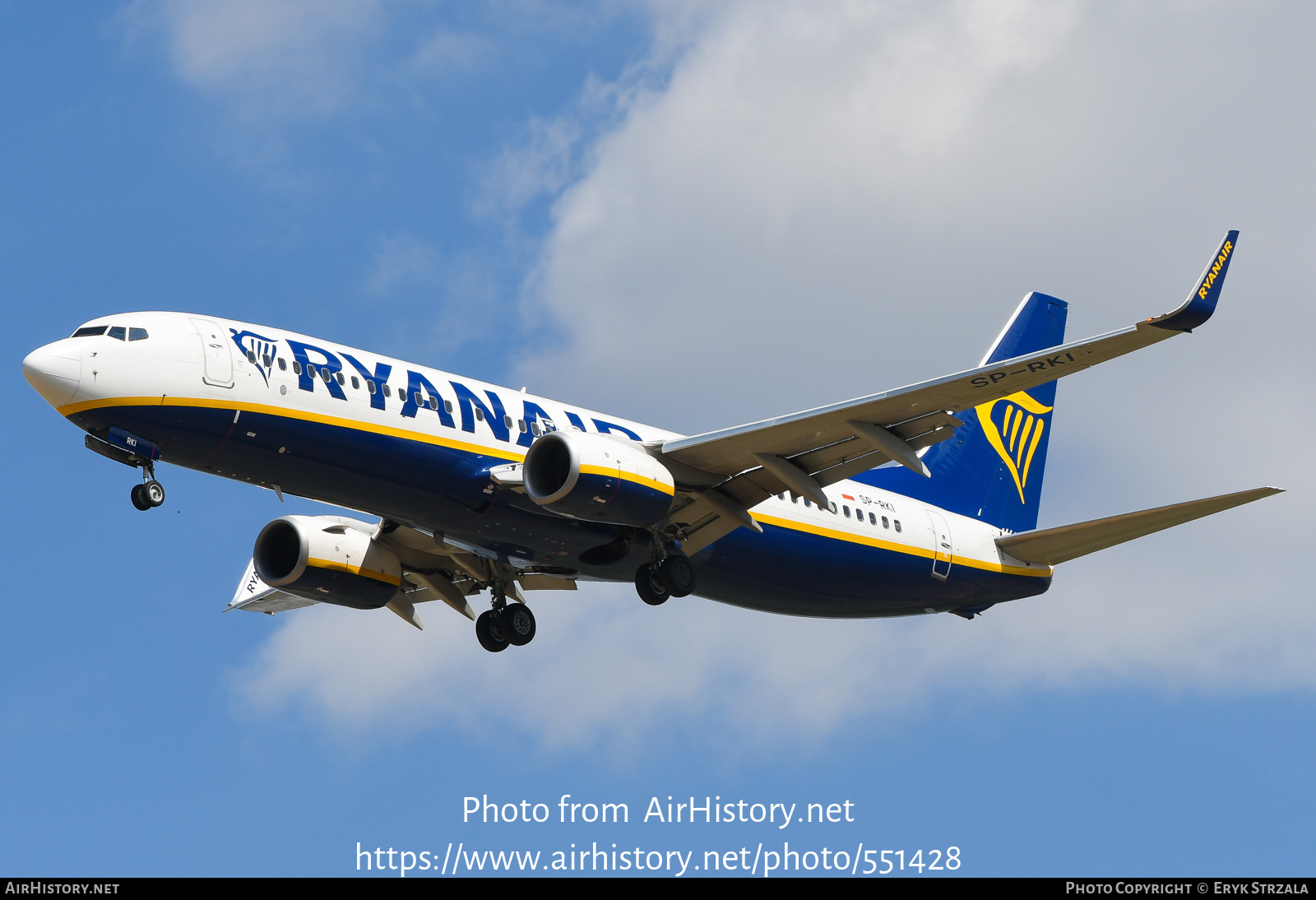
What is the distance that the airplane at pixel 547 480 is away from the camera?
82.8 ft

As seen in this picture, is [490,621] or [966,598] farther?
[966,598]

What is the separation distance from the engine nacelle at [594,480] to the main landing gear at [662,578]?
2.05m

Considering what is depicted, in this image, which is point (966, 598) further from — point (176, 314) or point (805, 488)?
point (176, 314)

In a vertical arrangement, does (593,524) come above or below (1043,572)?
below

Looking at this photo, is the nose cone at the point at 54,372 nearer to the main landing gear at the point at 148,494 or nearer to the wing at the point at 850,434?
the main landing gear at the point at 148,494

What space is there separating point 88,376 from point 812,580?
1593 centimetres

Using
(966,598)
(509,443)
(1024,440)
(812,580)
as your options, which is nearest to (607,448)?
(509,443)

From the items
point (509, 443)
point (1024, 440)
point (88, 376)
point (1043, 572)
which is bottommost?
point (88, 376)

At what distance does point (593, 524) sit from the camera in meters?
29.5

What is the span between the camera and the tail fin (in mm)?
37281

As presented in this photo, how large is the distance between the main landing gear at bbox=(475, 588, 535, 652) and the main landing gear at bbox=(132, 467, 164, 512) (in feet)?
33.3

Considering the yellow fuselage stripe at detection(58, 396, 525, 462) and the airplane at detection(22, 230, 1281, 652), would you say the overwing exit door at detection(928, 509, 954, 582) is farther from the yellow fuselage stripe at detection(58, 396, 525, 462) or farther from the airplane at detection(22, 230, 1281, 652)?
the yellow fuselage stripe at detection(58, 396, 525, 462)

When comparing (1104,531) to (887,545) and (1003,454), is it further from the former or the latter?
(1003,454)

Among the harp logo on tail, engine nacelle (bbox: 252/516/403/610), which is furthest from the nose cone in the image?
the harp logo on tail
